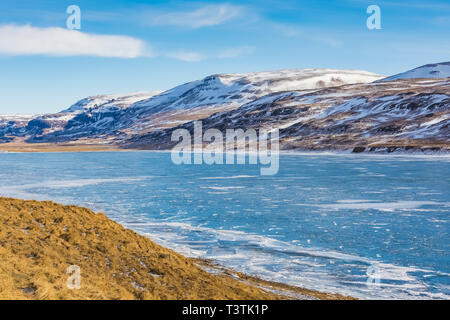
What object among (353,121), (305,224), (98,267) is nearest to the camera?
(98,267)

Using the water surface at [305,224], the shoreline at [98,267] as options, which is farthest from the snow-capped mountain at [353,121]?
the shoreline at [98,267]

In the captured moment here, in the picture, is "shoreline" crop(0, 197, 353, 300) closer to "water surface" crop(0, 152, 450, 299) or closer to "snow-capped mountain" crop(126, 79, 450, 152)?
"water surface" crop(0, 152, 450, 299)

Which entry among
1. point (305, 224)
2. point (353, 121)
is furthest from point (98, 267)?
point (353, 121)

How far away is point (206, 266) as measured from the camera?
50.1 feet

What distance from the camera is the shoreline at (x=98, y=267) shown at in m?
10.6

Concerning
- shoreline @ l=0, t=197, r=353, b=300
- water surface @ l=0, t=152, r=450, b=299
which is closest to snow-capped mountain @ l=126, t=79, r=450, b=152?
water surface @ l=0, t=152, r=450, b=299

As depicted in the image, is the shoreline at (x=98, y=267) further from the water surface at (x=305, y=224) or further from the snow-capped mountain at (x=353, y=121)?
the snow-capped mountain at (x=353, y=121)

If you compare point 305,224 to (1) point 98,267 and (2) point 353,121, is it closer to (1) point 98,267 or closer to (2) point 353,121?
(1) point 98,267

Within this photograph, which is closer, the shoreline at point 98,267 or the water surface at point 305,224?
the shoreline at point 98,267

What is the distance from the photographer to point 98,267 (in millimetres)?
12188

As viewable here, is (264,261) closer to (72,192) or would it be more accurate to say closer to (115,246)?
(115,246)

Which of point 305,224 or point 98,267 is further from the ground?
point 98,267

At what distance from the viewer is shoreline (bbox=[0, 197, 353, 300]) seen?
34.9 ft
